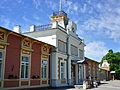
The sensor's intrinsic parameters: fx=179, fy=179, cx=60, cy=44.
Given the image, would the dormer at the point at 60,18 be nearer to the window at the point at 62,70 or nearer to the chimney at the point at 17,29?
the window at the point at 62,70

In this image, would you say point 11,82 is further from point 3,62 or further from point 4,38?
point 4,38

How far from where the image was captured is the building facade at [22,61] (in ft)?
40.5

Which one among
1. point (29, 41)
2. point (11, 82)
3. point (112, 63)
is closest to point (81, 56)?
point (29, 41)

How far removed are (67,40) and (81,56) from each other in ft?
19.3

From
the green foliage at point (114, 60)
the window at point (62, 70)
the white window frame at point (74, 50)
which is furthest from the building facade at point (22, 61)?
the green foliage at point (114, 60)

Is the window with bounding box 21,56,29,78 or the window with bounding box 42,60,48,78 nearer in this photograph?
the window with bounding box 21,56,29,78

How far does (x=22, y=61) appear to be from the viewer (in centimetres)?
1440

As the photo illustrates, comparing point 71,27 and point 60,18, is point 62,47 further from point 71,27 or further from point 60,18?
point 60,18

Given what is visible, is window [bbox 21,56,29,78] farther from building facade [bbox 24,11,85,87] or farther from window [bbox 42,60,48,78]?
building facade [bbox 24,11,85,87]

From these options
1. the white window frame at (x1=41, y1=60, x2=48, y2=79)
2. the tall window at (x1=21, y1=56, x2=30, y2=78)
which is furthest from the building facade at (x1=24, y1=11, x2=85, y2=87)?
the tall window at (x1=21, y1=56, x2=30, y2=78)

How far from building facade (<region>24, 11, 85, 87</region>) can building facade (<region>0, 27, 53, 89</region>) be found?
1.00 metres

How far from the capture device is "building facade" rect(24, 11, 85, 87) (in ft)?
62.0

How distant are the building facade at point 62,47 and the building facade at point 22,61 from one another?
999 millimetres

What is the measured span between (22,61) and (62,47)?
286 inches
